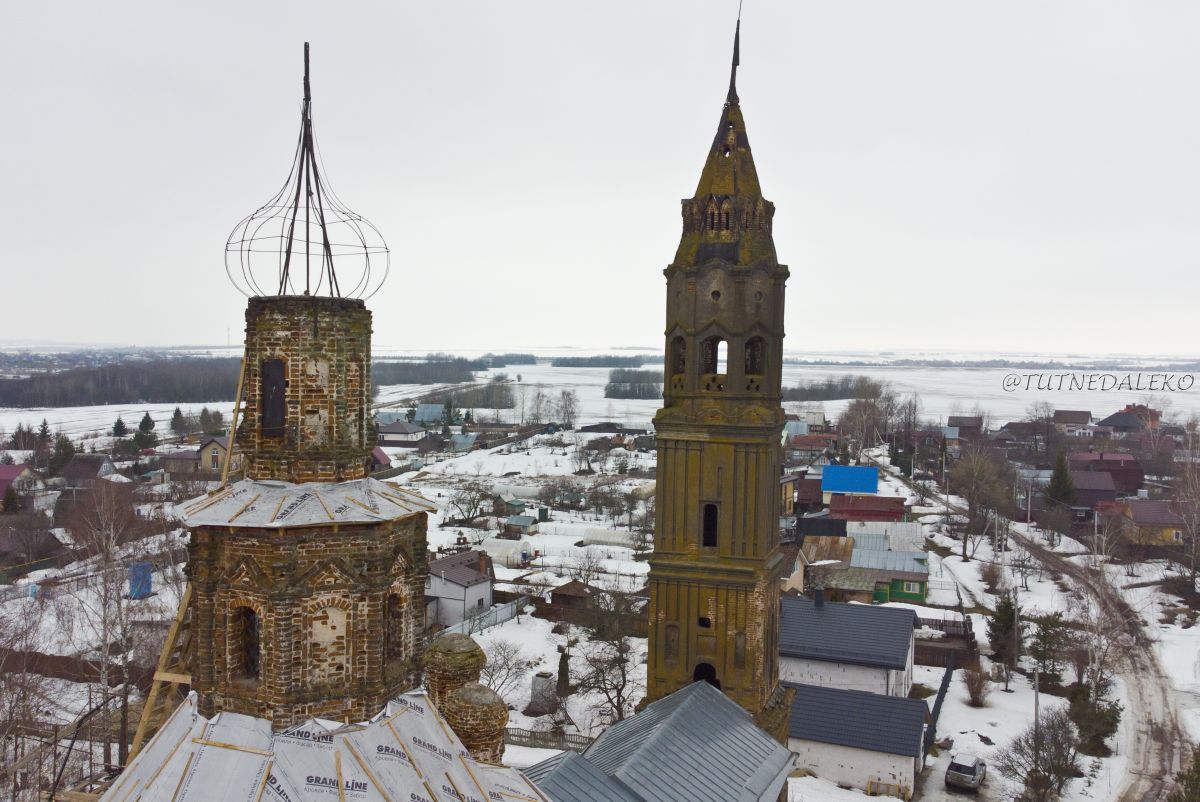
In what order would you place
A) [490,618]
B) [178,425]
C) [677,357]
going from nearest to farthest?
1. [677,357]
2. [490,618]
3. [178,425]

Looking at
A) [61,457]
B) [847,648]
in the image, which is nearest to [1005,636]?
[847,648]

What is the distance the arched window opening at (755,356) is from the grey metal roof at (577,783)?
9.41m

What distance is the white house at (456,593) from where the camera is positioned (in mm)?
39688

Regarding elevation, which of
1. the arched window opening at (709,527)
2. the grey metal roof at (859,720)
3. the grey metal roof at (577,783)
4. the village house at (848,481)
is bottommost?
the grey metal roof at (859,720)

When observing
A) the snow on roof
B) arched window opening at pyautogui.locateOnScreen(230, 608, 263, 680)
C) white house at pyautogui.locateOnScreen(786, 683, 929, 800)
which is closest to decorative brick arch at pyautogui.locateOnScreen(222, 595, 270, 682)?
arched window opening at pyautogui.locateOnScreen(230, 608, 263, 680)

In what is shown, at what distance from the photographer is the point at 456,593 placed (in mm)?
39812

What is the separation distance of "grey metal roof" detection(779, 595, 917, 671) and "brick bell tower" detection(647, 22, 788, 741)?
1104 cm

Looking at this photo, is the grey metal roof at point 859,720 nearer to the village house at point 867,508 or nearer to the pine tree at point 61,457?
the village house at point 867,508

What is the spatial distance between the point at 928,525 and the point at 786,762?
49882 mm

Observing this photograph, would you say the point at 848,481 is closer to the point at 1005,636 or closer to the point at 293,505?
the point at 1005,636

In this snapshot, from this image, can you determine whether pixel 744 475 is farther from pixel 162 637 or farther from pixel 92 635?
pixel 92 635

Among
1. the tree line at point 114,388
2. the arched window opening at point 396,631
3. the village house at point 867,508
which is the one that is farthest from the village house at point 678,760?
the tree line at point 114,388

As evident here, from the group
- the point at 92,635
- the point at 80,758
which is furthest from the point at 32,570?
the point at 80,758

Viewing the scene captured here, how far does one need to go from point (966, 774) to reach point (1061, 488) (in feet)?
146
